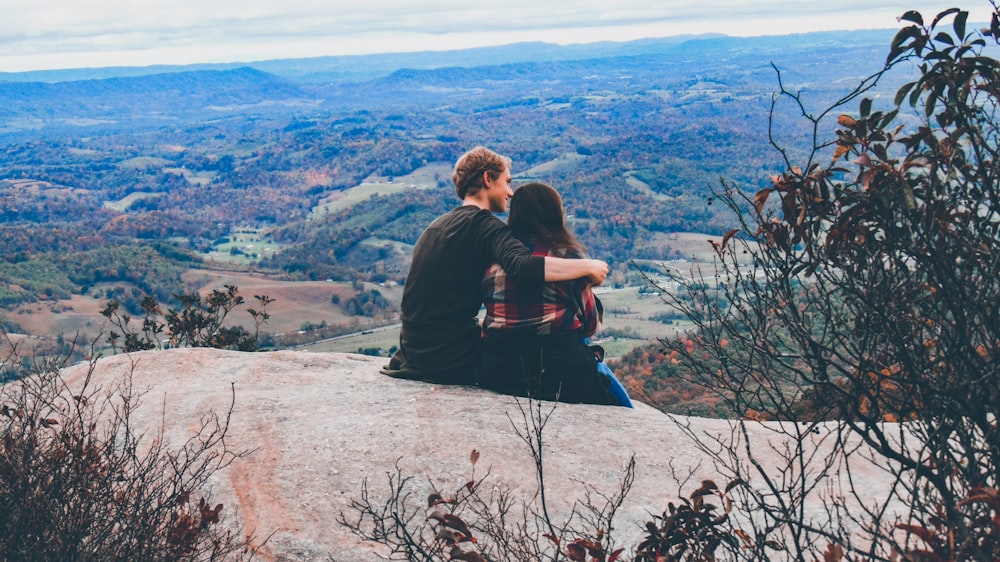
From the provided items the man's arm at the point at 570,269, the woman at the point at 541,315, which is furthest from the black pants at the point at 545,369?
the man's arm at the point at 570,269

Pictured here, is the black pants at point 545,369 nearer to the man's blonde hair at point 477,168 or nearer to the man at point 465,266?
the man at point 465,266

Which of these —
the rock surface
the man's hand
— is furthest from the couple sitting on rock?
the rock surface

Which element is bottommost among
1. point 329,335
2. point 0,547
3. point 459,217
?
point 329,335

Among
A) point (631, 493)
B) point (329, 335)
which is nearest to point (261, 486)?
point (631, 493)

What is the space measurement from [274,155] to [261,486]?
627 feet

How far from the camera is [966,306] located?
3021mm

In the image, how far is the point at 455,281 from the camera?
18.3ft

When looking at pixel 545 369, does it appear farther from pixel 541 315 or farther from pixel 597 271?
pixel 597 271

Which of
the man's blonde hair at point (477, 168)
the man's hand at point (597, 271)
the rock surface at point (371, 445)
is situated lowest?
the rock surface at point (371, 445)

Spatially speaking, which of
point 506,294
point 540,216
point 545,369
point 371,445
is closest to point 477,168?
point 540,216

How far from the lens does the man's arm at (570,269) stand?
5.17 meters

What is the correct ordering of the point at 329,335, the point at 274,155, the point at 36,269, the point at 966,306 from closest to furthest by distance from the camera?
the point at 966,306
the point at 329,335
the point at 36,269
the point at 274,155

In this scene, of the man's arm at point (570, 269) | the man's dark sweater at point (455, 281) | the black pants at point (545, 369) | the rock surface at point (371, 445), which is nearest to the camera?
the rock surface at point (371, 445)

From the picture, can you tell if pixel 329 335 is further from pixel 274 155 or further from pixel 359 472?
pixel 274 155
